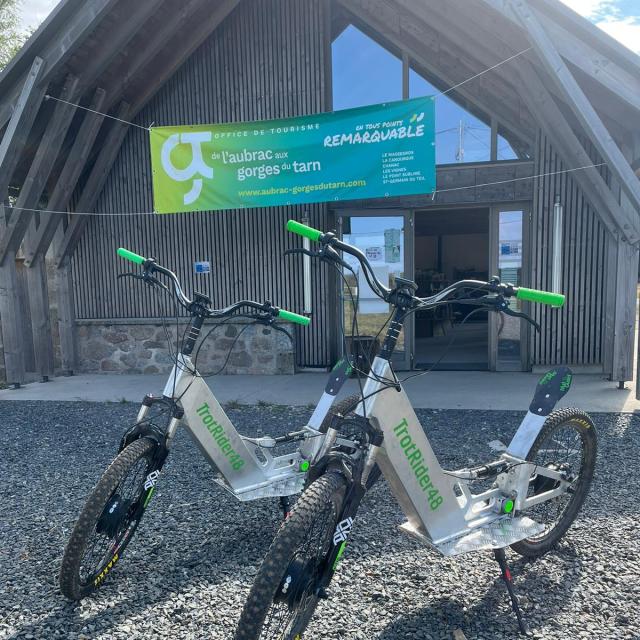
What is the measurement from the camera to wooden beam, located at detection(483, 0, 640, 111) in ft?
15.5

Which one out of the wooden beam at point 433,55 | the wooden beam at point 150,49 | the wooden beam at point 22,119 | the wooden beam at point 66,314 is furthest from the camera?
the wooden beam at point 66,314

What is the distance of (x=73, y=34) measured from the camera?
5793mm

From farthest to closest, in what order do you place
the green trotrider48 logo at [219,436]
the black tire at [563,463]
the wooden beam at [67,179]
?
the wooden beam at [67,179]
the green trotrider48 logo at [219,436]
the black tire at [563,463]

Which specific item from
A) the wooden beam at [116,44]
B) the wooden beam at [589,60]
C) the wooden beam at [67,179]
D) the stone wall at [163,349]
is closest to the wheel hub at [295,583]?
the wooden beam at [589,60]

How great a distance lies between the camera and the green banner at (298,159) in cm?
634

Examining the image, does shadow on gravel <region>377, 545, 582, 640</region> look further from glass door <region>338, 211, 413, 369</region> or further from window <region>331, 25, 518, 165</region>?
window <region>331, 25, 518, 165</region>

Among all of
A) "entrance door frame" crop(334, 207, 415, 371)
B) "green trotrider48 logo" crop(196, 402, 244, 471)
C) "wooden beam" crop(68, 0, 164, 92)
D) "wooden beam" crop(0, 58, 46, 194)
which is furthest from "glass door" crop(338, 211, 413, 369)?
"green trotrider48 logo" crop(196, 402, 244, 471)

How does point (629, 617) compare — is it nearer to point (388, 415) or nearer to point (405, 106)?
point (388, 415)

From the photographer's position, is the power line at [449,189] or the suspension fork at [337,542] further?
the power line at [449,189]

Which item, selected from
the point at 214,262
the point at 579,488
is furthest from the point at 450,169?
the point at 579,488

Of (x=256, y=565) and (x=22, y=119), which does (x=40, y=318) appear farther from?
(x=256, y=565)

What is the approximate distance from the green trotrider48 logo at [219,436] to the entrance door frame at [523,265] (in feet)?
16.4

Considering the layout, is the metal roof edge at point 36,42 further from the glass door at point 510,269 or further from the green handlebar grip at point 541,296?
the green handlebar grip at point 541,296

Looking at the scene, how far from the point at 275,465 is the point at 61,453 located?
239cm
